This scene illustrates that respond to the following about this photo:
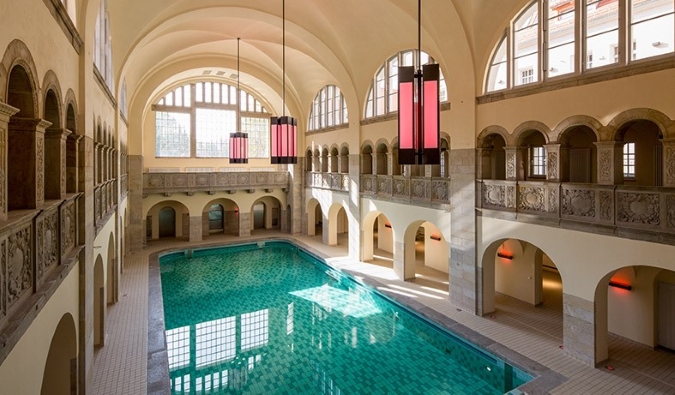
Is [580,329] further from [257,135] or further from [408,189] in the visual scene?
[257,135]

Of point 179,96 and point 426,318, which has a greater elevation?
point 179,96

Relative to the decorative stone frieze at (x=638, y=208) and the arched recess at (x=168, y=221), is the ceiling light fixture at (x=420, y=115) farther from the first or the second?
the arched recess at (x=168, y=221)

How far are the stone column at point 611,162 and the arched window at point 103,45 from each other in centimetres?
1163

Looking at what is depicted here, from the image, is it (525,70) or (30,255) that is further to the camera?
(525,70)

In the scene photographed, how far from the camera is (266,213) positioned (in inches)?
1099

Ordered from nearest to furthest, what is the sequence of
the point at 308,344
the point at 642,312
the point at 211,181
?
1. the point at 642,312
2. the point at 308,344
3. the point at 211,181

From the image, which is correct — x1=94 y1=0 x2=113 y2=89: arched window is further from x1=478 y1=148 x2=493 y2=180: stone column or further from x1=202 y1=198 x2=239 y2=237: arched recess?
x1=202 y1=198 x2=239 y2=237: arched recess

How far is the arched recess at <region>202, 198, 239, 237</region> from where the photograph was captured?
87.2ft

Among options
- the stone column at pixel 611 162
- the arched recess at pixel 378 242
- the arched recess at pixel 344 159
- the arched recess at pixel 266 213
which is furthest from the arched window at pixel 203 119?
the stone column at pixel 611 162

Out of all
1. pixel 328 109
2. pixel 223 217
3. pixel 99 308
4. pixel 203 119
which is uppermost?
pixel 203 119

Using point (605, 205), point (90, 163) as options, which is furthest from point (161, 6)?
point (605, 205)

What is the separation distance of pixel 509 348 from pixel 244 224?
18628 mm

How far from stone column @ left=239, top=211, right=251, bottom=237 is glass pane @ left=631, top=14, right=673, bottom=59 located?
2125cm

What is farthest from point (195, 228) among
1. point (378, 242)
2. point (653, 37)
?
point (653, 37)
